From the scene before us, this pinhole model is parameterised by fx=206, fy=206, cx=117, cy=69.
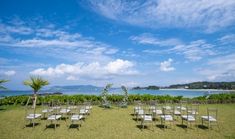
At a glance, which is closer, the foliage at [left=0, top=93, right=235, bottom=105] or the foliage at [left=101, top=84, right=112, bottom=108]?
the foliage at [left=101, top=84, right=112, bottom=108]

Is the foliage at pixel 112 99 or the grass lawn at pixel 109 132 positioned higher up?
the foliage at pixel 112 99

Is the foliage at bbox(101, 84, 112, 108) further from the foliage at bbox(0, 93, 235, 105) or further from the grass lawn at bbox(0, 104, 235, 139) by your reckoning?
the grass lawn at bbox(0, 104, 235, 139)

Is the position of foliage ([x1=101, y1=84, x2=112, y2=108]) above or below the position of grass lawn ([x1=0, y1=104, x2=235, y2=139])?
above

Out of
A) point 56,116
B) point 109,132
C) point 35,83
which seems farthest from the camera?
point 35,83

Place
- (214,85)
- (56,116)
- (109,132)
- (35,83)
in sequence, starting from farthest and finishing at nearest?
(214,85) < (35,83) < (56,116) < (109,132)

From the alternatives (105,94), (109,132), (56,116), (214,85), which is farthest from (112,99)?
(214,85)

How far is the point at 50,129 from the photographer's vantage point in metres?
9.84

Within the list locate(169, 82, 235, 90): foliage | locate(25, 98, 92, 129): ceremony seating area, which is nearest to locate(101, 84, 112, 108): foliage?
locate(25, 98, 92, 129): ceremony seating area

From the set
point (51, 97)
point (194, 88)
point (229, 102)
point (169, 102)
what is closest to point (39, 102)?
point (51, 97)

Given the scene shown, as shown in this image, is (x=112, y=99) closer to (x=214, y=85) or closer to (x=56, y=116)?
(x=56, y=116)

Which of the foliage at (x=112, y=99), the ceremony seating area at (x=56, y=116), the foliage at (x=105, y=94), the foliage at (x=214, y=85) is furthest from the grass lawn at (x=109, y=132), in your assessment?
the foliage at (x=214, y=85)

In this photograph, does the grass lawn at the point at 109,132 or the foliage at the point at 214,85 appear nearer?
the grass lawn at the point at 109,132

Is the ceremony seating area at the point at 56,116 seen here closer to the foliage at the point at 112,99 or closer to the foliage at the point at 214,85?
the foliage at the point at 112,99

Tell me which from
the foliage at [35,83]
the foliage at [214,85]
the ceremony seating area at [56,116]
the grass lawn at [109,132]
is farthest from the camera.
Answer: the foliage at [214,85]
